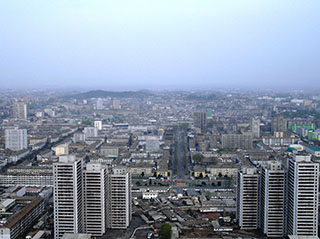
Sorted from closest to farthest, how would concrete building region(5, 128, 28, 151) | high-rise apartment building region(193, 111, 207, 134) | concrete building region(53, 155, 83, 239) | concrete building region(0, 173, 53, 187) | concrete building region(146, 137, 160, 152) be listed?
concrete building region(53, 155, 83, 239) < concrete building region(0, 173, 53, 187) < concrete building region(146, 137, 160, 152) < concrete building region(5, 128, 28, 151) < high-rise apartment building region(193, 111, 207, 134)

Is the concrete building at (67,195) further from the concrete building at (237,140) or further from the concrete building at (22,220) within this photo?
the concrete building at (237,140)

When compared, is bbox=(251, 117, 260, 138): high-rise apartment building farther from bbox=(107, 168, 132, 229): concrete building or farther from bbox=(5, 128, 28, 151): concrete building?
bbox=(107, 168, 132, 229): concrete building

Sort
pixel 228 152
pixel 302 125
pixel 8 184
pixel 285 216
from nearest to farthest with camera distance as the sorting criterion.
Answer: pixel 285 216
pixel 8 184
pixel 228 152
pixel 302 125

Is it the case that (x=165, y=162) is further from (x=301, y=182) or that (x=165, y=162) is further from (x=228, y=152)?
(x=301, y=182)

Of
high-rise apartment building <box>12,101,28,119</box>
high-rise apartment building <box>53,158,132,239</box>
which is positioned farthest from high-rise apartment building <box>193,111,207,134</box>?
high-rise apartment building <box>53,158,132,239</box>

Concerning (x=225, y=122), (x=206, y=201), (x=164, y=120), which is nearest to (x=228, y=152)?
(x=206, y=201)

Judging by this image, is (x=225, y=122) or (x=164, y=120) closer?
(x=225, y=122)

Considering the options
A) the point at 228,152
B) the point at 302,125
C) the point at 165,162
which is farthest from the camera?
the point at 302,125
